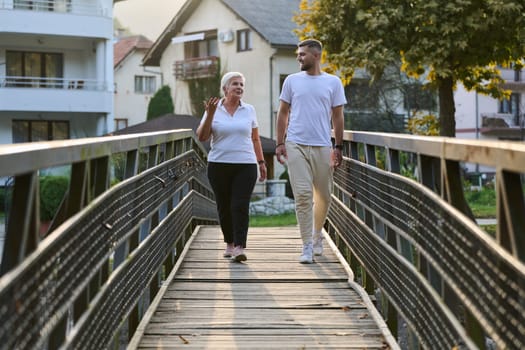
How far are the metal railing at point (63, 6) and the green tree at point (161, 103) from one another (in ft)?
23.9

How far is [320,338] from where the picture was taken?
5480 millimetres

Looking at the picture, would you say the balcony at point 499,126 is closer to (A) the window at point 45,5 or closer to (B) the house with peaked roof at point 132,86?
(B) the house with peaked roof at point 132,86

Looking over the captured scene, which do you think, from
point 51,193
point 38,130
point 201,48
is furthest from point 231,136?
point 201,48

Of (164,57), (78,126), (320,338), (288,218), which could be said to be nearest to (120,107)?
(164,57)

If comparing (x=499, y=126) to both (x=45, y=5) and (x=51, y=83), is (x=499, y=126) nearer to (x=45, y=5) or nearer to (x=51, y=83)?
(x=51, y=83)

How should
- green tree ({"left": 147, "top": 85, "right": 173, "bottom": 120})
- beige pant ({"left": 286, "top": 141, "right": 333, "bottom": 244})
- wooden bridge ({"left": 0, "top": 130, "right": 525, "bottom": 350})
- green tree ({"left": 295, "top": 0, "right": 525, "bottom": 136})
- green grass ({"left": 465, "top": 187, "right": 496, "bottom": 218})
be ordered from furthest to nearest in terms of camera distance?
1. green tree ({"left": 147, "top": 85, "right": 173, "bottom": 120})
2. green grass ({"left": 465, "top": 187, "right": 496, "bottom": 218})
3. green tree ({"left": 295, "top": 0, "right": 525, "bottom": 136})
4. beige pant ({"left": 286, "top": 141, "right": 333, "bottom": 244})
5. wooden bridge ({"left": 0, "top": 130, "right": 525, "bottom": 350})

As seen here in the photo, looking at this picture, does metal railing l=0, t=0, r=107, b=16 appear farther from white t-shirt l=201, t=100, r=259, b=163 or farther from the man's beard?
the man's beard

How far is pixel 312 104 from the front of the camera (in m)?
7.63

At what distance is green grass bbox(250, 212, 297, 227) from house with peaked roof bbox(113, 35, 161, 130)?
1979cm

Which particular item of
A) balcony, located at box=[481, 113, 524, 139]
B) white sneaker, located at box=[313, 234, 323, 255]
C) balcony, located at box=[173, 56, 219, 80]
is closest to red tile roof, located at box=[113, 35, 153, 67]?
balcony, located at box=[173, 56, 219, 80]

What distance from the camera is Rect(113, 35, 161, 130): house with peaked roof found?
54000mm

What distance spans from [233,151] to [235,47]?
3643cm

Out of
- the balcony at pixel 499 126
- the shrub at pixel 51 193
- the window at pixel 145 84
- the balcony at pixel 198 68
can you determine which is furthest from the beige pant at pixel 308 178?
the balcony at pixel 499 126

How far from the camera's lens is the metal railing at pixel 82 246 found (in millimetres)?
2916
